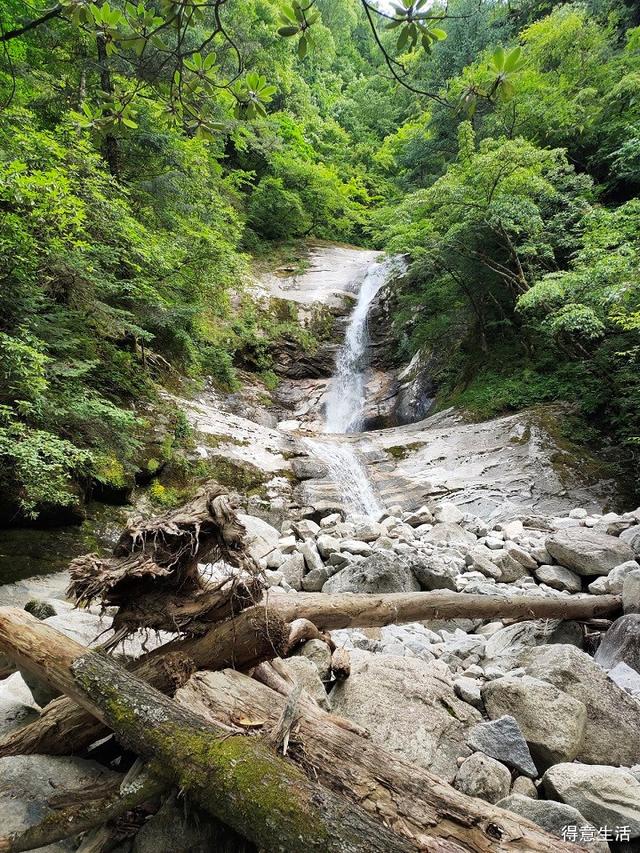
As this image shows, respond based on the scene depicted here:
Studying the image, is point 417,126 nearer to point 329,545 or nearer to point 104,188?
point 104,188

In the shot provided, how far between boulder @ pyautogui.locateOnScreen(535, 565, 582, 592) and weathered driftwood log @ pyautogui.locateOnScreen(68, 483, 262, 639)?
4.15m

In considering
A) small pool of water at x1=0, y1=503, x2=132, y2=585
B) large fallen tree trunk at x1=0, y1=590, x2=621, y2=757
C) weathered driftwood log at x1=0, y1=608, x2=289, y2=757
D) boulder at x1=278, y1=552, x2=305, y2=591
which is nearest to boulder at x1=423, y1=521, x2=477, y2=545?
boulder at x1=278, y1=552, x2=305, y2=591

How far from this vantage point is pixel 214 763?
1.39 meters

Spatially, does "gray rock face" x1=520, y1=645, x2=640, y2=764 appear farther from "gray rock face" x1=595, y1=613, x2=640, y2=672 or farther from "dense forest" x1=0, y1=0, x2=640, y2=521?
"dense forest" x1=0, y1=0, x2=640, y2=521

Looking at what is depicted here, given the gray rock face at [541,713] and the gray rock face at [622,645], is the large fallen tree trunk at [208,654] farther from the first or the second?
the gray rock face at [622,645]

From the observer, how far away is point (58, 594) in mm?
4172

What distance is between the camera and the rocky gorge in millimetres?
1739

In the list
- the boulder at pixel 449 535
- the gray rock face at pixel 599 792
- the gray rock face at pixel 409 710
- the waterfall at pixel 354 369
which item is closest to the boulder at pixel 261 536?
the boulder at pixel 449 535

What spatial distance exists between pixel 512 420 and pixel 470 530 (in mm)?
3869

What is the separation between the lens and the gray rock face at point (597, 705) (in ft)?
7.70

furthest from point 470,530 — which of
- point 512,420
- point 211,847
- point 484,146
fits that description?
point 484,146

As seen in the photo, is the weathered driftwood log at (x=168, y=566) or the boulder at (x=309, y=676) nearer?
the weathered driftwood log at (x=168, y=566)

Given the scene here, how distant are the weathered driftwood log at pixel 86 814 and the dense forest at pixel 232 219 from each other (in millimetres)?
2126

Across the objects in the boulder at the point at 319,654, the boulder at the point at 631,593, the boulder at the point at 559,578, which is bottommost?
the boulder at the point at 559,578
